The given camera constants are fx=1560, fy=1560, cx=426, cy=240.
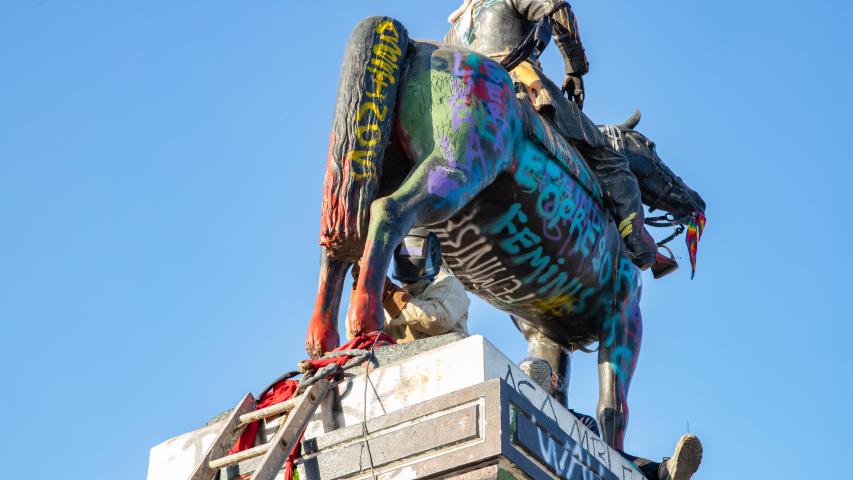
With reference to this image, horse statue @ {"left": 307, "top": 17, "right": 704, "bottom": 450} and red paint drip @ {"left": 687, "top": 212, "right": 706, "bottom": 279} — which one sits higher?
red paint drip @ {"left": 687, "top": 212, "right": 706, "bottom": 279}

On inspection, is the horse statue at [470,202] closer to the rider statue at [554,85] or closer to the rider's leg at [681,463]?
the rider statue at [554,85]

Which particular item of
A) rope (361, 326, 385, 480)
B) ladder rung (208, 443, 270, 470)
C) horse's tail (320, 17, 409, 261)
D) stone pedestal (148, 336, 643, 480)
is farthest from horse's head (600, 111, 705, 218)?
ladder rung (208, 443, 270, 470)

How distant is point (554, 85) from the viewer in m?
8.66

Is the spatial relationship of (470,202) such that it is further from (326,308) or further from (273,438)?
(273,438)

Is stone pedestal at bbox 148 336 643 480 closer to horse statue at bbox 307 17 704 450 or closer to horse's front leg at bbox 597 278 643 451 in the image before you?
horse statue at bbox 307 17 704 450

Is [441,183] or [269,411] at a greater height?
[441,183]

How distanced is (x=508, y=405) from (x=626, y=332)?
271 centimetres

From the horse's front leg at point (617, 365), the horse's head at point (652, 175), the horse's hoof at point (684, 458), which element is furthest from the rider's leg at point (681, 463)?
the horse's head at point (652, 175)

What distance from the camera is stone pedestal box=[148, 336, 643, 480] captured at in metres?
6.07

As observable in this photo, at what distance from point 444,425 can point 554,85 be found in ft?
9.92

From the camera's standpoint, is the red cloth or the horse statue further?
the horse statue

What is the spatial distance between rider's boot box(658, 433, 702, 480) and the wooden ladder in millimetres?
1850

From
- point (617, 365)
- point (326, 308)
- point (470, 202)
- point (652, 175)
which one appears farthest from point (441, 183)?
point (652, 175)

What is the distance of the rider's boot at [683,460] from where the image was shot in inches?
291
